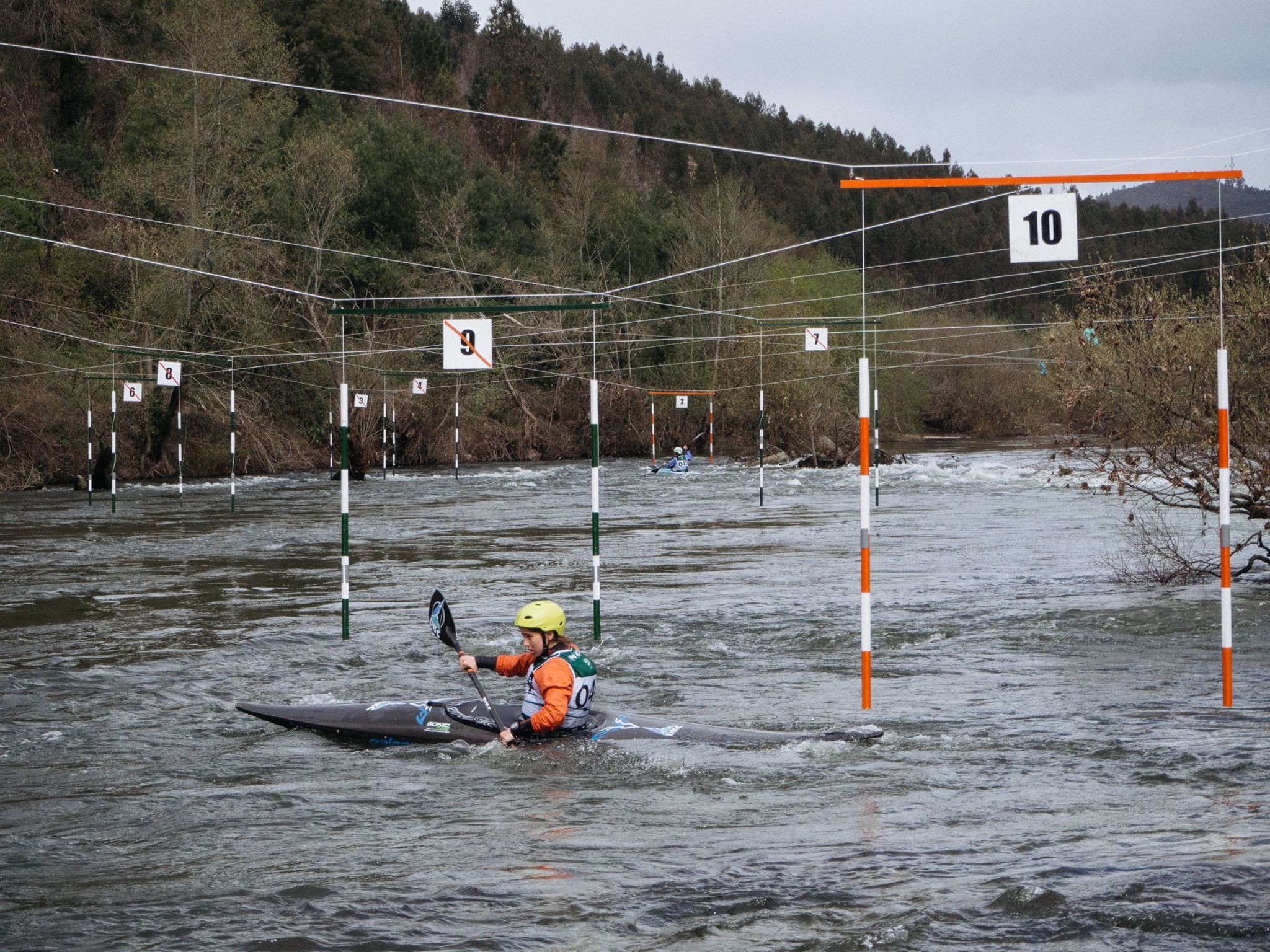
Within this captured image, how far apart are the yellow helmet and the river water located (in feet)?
2.52

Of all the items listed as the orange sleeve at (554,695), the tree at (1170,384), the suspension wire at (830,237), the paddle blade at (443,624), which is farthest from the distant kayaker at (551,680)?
the tree at (1170,384)

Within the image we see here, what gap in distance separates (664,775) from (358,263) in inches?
1692

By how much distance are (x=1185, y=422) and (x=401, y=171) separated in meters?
44.9

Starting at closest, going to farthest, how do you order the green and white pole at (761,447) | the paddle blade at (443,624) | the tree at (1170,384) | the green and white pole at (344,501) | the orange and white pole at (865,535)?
1. the orange and white pole at (865,535)
2. the paddle blade at (443,624)
3. the green and white pole at (344,501)
4. the tree at (1170,384)
5. the green and white pole at (761,447)

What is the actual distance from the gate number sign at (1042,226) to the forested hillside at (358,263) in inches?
283

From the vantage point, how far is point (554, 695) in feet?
27.7

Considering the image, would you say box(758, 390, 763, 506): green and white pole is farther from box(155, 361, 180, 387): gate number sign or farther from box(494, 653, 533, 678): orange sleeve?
box(494, 653, 533, 678): orange sleeve

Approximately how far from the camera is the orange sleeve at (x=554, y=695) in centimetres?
843

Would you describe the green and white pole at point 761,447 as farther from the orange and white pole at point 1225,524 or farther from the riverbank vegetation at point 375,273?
the orange and white pole at point 1225,524

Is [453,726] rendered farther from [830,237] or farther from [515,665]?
[830,237]

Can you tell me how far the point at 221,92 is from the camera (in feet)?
139

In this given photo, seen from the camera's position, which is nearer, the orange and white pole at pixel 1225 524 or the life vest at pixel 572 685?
the life vest at pixel 572 685

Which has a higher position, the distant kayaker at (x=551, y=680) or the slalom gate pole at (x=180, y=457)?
the slalom gate pole at (x=180, y=457)

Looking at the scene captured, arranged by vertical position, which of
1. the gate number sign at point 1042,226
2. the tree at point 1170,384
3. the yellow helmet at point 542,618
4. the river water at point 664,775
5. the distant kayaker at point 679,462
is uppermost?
the gate number sign at point 1042,226
